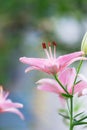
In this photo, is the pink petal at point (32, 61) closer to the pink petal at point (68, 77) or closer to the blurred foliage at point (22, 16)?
the pink petal at point (68, 77)

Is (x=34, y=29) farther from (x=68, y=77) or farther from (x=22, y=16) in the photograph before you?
(x=68, y=77)

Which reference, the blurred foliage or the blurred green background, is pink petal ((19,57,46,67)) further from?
the blurred foliage

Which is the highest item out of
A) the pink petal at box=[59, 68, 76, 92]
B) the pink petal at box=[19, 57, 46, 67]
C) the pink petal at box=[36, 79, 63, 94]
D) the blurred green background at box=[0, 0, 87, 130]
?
the blurred green background at box=[0, 0, 87, 130]

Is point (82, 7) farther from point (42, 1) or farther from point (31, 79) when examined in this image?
point (31, 79)

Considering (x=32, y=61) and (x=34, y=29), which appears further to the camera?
(x=34, y=29)

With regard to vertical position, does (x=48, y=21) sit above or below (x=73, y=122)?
above

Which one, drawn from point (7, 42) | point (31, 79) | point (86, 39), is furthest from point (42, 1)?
point (86, 39)

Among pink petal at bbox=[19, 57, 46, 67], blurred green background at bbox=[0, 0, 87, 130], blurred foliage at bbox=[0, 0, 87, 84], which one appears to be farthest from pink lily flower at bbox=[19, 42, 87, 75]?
blurred foliage at bbox=[0, 0, 87, 84]

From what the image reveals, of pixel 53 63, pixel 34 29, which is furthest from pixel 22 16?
pixel 53 63
